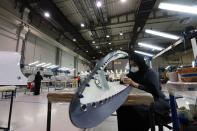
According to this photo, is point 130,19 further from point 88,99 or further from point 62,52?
point 88,99

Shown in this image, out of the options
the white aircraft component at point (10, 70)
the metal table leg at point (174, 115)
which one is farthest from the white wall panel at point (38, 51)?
the metal table leg at point (174, 115)

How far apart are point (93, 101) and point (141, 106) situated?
71cm

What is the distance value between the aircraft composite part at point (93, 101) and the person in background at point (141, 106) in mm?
399

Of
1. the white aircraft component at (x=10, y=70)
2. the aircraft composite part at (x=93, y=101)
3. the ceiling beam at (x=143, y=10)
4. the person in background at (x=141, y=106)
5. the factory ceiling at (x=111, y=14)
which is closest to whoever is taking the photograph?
the aircraft composite part at (x=93, y=101)

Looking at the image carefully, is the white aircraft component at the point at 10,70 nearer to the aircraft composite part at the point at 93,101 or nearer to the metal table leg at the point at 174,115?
the aircraft composite part at the point at 93,101

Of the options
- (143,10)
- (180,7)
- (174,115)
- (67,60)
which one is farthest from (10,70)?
(67,60)

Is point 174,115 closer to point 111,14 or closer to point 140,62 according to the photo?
point 140,62

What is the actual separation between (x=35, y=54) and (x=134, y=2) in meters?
7.33

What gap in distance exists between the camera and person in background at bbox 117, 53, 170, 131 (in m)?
1.02

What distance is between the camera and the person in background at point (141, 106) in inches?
40.3

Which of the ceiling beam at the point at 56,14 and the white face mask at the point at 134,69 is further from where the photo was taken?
the ceiling beam at the point at 56,14

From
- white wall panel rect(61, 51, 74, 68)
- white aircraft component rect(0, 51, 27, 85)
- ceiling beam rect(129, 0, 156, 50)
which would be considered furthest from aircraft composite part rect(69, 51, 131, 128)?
white wall panel rect(61, 51, 74, 68)

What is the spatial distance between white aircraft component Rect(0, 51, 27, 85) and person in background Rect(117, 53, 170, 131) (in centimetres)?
129

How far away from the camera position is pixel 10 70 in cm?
153
